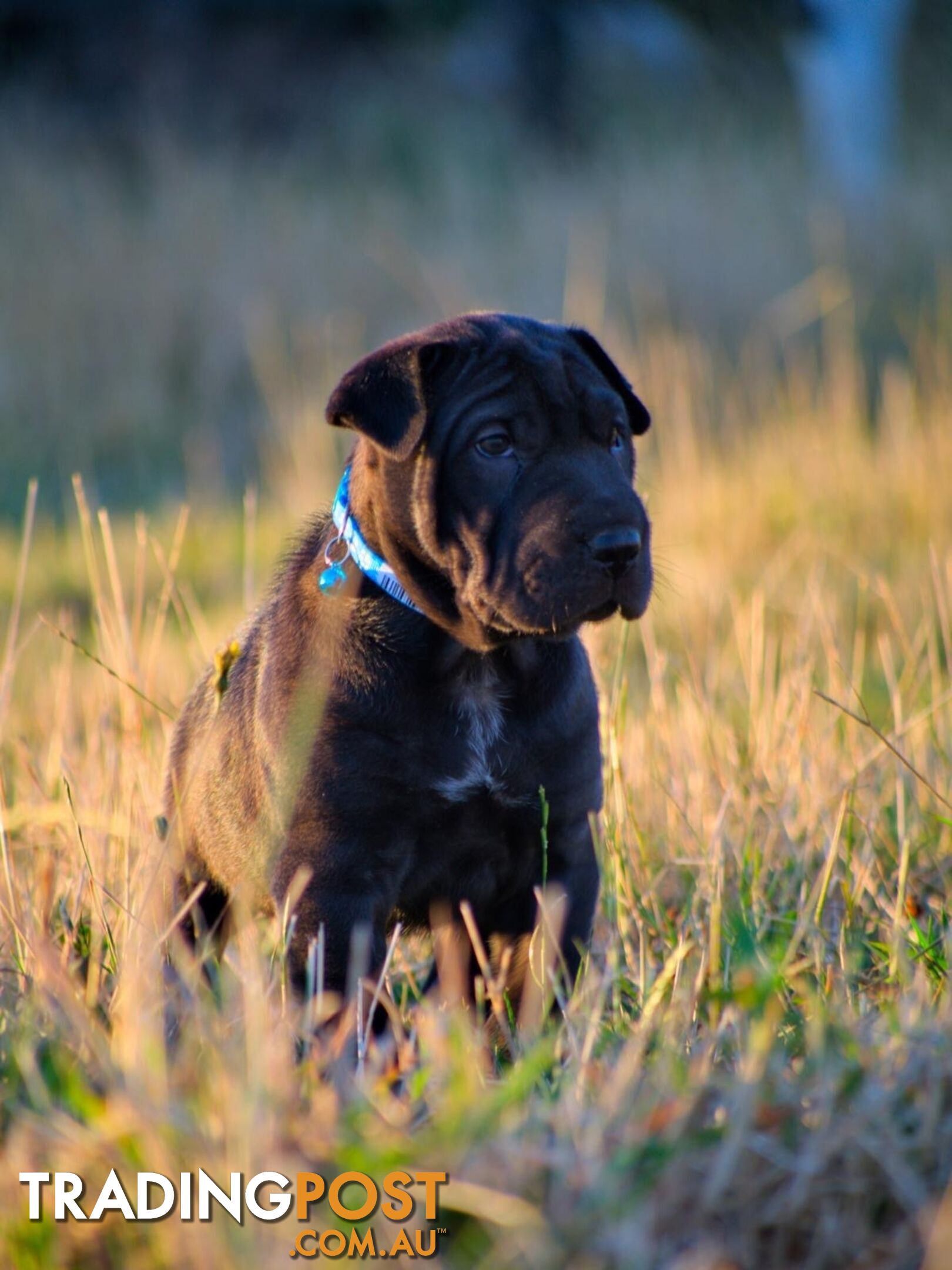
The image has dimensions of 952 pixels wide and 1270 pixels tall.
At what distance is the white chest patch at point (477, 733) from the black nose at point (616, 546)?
16.5 inches

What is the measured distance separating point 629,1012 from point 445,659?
0.92 meters

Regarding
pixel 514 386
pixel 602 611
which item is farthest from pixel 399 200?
pixel 602 611

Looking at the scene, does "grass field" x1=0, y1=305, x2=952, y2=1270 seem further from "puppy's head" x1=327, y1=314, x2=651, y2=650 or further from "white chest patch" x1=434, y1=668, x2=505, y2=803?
"puppy's head" x1=327, y1=314, x2=651, y2=650

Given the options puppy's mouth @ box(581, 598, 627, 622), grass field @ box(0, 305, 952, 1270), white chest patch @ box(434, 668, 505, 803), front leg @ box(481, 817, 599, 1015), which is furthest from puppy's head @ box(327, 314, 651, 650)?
grass field @ box(0, 305, 952, 1270)

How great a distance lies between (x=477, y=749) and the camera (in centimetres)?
312

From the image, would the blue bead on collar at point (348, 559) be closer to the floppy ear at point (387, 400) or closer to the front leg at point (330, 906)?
the floppy ear at point (387, 400)

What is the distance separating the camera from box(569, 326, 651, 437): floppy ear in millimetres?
3520

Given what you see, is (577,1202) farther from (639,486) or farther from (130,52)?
(130,52)

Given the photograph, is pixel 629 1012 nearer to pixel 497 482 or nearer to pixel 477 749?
pixel 477 749

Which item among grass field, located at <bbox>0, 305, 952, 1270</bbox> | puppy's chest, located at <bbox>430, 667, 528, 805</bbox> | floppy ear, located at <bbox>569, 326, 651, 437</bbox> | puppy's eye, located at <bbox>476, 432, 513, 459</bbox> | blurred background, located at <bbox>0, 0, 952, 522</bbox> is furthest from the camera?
blurred background, located at <bbox>0, 0, 952, 522</bbox>

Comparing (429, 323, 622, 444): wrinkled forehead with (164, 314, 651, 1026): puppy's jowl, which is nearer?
(164, 314, 651, 1026): puppy's jowl

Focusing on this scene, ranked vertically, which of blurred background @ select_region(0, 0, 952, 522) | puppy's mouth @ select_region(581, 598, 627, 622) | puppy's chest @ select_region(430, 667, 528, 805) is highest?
blurred background @ select_region(0, 0, 952, 522)

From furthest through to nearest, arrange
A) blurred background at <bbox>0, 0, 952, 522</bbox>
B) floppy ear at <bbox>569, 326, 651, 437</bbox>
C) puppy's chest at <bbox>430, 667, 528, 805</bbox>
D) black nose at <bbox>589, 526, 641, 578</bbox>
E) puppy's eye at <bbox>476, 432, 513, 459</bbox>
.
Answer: blurred background at <bbox>0, 0, 952, 522</bbox> < floppy ear at <bbox>569, 326, 651, 437</bbox> < puppy's eye at <bbox>476, 432, 513, 459</bbox> < puppy's chest at <bbox>430, 667, 528, 805</bbox> < black nose at <bbox>589, 526, 641, 578</bbox>

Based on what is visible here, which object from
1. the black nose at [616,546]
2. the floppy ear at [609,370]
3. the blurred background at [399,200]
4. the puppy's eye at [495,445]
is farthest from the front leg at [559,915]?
the blurred background at [399,200]
